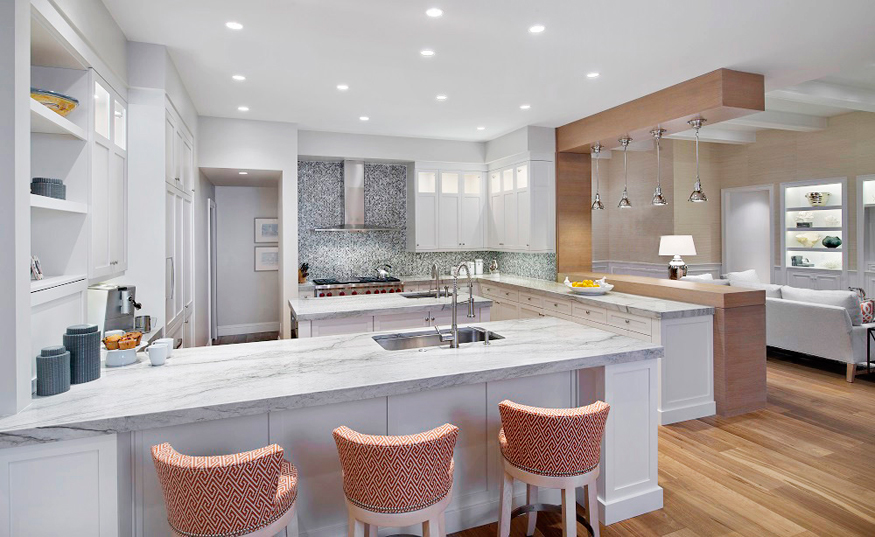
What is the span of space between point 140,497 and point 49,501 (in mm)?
317

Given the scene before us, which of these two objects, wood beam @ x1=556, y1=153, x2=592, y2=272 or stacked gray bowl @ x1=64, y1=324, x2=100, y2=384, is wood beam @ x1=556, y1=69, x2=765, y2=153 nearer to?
wood beam @ x1=556, y1=153, x2=592, y2=272

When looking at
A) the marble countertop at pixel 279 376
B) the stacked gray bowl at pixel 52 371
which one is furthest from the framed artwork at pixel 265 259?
the stacked gray bowl at pixel 52 371

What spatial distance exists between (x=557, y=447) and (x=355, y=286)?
4.38 m

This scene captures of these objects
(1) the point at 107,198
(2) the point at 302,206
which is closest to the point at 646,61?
(1) the point at 107,198

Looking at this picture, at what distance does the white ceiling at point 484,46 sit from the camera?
281cm

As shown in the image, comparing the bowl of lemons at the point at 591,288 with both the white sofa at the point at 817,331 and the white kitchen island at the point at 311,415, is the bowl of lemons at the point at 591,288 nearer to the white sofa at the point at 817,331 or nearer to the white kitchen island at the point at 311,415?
the white kitchen island at the point at 311,415

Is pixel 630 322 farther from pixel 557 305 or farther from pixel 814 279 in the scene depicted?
pixel 814 279

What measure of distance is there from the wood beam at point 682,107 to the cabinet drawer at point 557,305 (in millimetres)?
1775

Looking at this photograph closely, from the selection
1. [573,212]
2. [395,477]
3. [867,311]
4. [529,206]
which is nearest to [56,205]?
[395,477]

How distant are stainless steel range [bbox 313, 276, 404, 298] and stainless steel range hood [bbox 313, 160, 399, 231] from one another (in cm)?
71

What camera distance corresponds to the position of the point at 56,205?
201cm

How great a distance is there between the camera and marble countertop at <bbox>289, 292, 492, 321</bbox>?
4.00 m

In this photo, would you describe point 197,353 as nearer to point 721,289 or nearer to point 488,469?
point 488,469

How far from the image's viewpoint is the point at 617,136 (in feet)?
16.1
